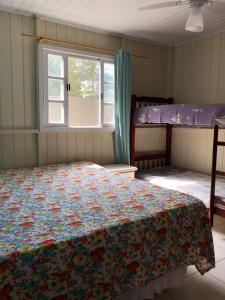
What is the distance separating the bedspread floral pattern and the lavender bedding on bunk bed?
962 mm

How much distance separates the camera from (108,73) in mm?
3635

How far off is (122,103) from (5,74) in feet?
5.24

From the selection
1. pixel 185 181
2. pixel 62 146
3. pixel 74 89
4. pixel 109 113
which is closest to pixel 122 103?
pixel 109 113

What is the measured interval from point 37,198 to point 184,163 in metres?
2.82

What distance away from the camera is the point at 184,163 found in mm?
4090

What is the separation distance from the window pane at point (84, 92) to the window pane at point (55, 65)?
0.12m

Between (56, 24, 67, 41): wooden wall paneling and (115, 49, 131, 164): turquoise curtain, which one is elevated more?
(56, 24, 67, 41): wooden wall paneling

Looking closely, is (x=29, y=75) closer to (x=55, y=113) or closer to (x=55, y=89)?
(x=55, y=89)

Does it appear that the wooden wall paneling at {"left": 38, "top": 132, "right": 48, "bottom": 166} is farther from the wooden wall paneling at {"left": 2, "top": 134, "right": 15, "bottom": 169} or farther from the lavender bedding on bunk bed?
the lavender bedding on bunk bed

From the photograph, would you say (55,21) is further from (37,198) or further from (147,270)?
(147,270)

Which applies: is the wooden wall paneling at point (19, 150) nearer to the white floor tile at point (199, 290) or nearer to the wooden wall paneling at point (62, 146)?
the wooden wall paneling at point (62, 146)

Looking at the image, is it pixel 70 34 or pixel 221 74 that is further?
pixel 221 74

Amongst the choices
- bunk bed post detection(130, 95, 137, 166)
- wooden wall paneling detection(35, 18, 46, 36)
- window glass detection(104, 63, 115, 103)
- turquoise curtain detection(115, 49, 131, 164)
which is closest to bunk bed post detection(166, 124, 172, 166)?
bunk bed post detection(130, 95, 137, 166)

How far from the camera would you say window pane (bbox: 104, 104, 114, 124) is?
12.1ft
